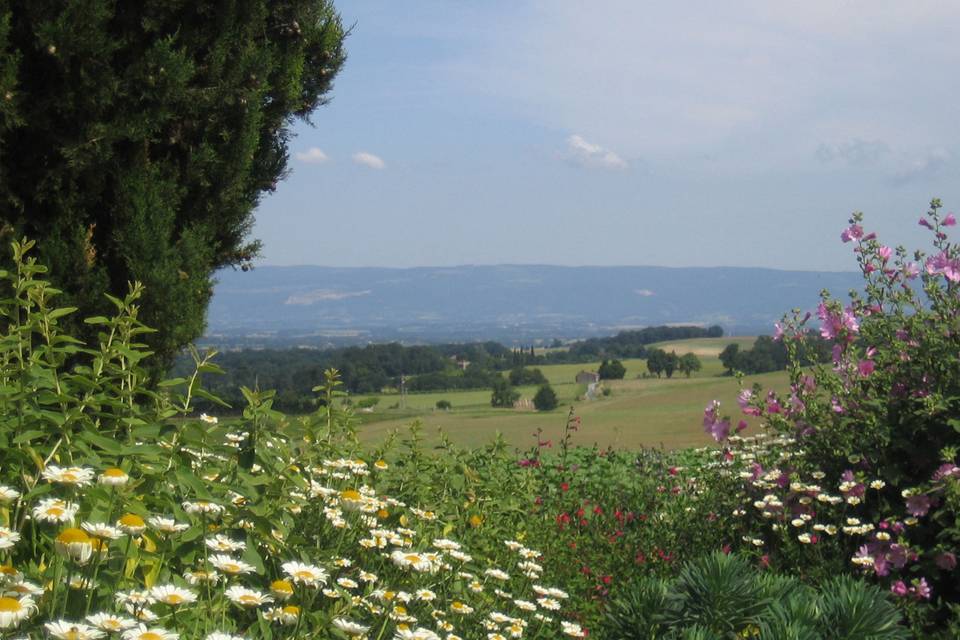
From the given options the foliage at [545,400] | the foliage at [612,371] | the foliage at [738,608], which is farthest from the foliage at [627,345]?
the foliage at [738,608]

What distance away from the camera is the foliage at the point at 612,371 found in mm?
17484

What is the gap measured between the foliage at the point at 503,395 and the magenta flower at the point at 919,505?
32.0 ft

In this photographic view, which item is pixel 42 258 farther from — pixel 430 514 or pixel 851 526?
pixel 851 526

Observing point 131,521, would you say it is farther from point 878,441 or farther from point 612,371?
point 612,371

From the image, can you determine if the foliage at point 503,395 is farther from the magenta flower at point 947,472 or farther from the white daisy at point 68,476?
the white daisy at point 68,476

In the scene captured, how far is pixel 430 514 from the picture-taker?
445cm

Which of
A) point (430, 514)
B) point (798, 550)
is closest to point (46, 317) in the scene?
point (430, 514)

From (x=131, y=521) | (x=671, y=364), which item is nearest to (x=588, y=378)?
(x=671, y=364)

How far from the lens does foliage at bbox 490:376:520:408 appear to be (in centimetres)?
1445

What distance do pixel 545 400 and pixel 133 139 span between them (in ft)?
27.0

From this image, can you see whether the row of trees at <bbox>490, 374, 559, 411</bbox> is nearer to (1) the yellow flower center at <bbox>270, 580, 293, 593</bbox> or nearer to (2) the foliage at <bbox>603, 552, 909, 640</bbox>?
(2) the foliage at <bbox>603, 552, 909, 640</bbox>

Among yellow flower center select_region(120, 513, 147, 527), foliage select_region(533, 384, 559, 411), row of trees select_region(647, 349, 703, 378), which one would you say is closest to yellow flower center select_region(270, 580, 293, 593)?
yellow flower center select_region(120, 513, 147, 527)

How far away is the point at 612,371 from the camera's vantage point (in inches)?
706

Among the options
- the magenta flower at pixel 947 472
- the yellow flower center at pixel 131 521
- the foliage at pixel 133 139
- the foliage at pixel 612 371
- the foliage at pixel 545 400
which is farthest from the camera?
the foliage at pixel 612 371
